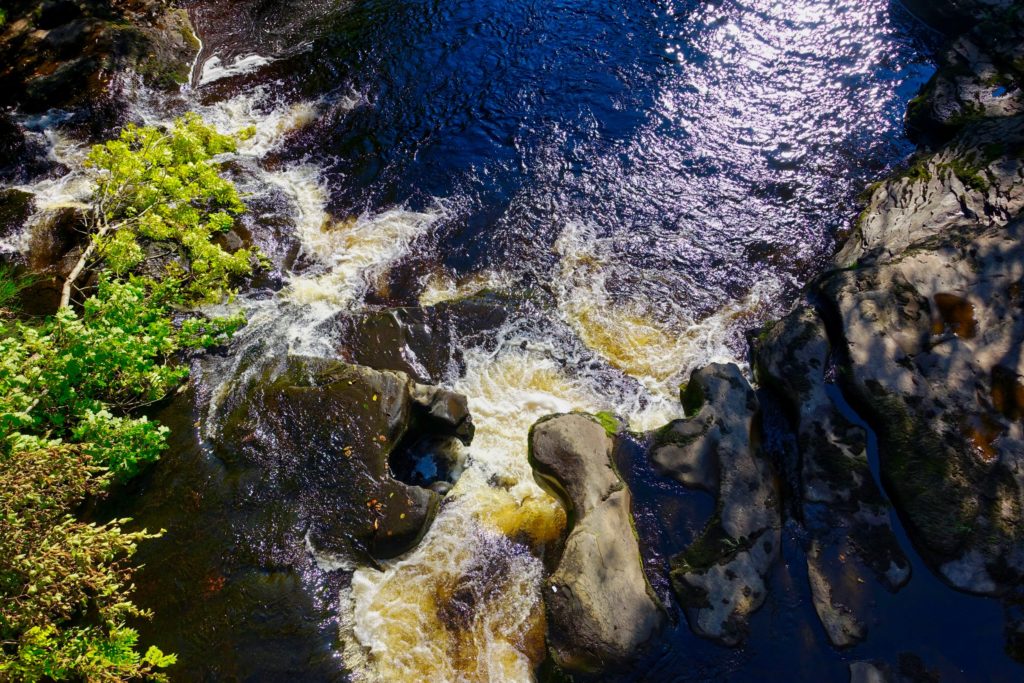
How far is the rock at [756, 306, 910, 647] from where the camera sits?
7.25 metres

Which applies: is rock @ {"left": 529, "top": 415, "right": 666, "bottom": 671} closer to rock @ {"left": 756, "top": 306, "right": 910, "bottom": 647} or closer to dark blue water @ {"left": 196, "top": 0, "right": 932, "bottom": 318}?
rock @ {"left": 756, "top": 306, "right": 910, "bottom": 647}

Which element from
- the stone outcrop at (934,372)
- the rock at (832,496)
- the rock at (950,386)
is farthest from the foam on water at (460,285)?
the rock at (950,386)

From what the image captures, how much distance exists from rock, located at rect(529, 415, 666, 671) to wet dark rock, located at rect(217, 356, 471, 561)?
1.54 metres

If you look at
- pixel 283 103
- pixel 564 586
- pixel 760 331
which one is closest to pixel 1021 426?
pixel 760 331

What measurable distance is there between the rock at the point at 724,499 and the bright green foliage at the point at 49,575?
5.85 meters

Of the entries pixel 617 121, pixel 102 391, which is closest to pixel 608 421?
pixel 102 391

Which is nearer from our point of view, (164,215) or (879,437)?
(879,437)

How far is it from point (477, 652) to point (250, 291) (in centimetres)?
690

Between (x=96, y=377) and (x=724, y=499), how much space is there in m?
8.20

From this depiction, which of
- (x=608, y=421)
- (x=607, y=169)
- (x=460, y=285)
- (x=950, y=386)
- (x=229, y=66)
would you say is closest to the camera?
(x=950, y=386)

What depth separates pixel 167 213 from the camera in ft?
33.5

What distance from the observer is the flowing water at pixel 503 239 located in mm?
7277

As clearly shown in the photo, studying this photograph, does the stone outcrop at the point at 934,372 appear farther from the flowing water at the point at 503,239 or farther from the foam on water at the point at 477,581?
the foam on water at the point at 477,581

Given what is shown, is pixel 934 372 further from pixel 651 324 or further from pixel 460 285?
pixel 460 285
